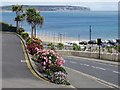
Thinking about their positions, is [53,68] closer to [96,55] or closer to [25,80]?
[25,80]

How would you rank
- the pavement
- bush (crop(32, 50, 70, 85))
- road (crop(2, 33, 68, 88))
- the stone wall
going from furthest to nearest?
the stone wall < bush (crop(32, 50, 70, 85)) < the pavement < road (crop(2, 33, 68, 88))

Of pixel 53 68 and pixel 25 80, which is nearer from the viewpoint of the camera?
pixel 25 80

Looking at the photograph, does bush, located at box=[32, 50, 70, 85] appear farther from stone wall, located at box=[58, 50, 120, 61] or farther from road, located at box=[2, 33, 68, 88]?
stone wall, located at box=[58, 50, 120, 61]

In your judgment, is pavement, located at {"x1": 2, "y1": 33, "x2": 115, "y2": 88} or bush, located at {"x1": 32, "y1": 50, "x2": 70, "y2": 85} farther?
bush, located at {"x1": 32, "y1": 50, "x2": 70, "y2": 85}

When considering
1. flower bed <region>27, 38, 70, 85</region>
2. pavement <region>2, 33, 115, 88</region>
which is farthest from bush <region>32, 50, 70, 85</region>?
pavement <region>2, 33, 115, 88</region>

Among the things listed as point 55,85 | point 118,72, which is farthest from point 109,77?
point 55,85

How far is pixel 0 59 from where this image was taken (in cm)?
3622

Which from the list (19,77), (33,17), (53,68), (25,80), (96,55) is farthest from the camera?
(33,17)

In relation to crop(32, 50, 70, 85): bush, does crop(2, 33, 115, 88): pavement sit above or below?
below

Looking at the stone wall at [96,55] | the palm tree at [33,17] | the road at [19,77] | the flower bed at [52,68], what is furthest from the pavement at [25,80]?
the palm tree at [33,17]

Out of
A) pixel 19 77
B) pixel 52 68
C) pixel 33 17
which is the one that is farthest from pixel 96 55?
pixel 33 17

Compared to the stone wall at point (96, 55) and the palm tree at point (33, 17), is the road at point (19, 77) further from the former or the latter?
the palm tree at point (33, 17)

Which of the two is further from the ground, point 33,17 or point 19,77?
point 33,17

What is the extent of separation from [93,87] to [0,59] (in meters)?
13.9
